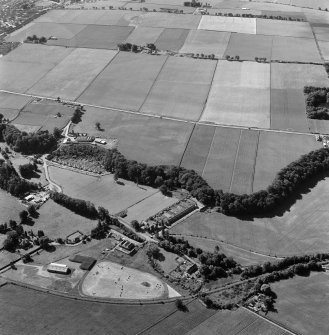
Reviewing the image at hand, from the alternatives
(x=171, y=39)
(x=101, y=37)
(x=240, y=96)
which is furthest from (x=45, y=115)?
(x=171, y=39)

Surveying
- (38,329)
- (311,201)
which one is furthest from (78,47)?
(38,329)

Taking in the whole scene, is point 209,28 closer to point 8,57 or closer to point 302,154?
point 8,57

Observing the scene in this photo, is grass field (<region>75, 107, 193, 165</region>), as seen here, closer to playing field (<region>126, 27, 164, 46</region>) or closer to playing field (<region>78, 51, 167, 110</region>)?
playing field (<region>78, 51, 167, 110</region>)

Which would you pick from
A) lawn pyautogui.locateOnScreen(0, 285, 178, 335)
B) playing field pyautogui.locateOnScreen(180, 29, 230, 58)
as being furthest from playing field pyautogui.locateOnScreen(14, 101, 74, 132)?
lawn pyautogui.locateOnScreen(0, 285, 178, 335)

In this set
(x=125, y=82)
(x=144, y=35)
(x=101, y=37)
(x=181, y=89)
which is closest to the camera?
(x=181, y=89)

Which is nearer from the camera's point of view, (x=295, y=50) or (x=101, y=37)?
(x=295, y=50)

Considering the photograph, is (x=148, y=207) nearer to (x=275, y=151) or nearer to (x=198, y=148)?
(x=198, y=148)
